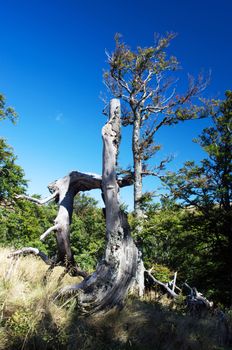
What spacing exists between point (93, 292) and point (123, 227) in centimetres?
128

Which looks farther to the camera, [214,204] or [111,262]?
[214,204]

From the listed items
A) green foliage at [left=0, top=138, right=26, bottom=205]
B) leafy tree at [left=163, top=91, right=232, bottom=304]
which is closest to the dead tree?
leafy tree at [left=163, top=91, right=232, bottom=304]

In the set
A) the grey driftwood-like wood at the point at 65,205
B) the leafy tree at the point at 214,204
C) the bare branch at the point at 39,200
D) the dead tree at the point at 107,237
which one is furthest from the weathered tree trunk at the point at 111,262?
the leafy tree at the point at 214,204

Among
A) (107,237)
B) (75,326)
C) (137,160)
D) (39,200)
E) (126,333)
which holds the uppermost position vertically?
(137,160)

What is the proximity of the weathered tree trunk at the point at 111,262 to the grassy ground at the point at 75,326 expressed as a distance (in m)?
0.25

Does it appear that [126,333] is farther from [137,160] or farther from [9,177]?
[9,177]

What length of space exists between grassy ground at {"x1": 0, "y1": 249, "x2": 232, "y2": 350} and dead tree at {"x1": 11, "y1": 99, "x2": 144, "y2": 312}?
1.02 ft

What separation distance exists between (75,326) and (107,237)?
1.65 meters

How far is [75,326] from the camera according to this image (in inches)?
153

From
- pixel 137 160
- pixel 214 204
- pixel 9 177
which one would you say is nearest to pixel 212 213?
pixel 214 204

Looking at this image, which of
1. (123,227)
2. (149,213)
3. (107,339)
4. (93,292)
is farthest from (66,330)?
(149,213)

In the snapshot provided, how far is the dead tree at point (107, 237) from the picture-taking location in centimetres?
474

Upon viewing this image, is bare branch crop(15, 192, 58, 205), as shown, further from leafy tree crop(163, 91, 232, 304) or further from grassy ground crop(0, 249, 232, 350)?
leafy tree crop(163, 91, 232, 304)

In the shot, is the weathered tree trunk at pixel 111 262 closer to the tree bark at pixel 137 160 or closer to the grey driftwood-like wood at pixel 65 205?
the grey driftwood-like wood at pixel 65 205
